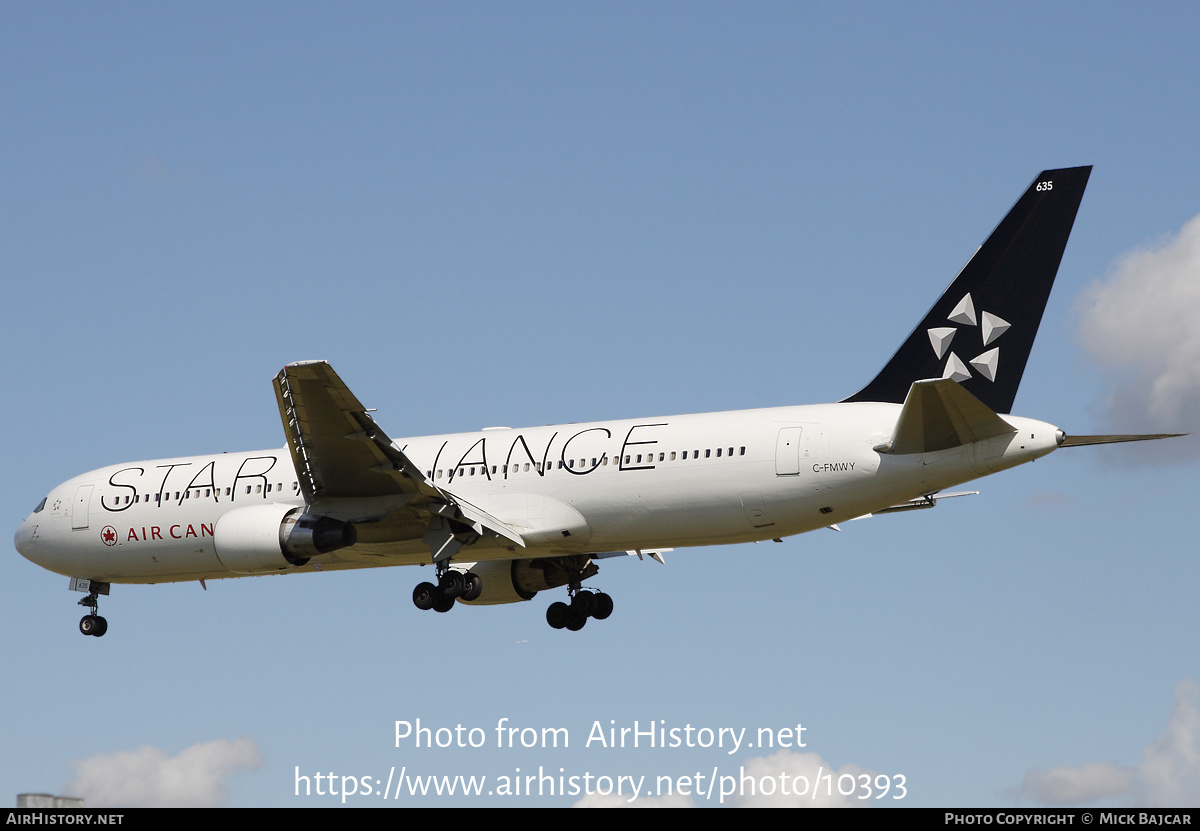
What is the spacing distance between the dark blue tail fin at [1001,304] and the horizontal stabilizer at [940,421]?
7.17ft

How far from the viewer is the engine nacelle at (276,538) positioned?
29125 millimetres

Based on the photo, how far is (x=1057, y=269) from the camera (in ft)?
90.4

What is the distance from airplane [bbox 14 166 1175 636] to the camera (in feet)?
86.2

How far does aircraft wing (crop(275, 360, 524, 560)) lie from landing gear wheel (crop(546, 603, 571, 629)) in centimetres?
475

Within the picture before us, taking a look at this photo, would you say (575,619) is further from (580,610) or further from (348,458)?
(348,458)

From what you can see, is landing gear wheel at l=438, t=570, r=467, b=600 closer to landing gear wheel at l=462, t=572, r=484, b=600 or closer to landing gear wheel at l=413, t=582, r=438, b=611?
landing gear wheel at l=413, t=582, r=438, b=611

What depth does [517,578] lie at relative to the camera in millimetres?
33844

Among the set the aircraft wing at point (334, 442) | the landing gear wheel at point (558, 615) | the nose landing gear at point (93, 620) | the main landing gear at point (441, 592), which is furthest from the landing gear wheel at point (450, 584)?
the nose landing gear at point (93, 620)

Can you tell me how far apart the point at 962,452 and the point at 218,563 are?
1585cm

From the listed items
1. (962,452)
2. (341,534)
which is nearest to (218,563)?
(341,534)

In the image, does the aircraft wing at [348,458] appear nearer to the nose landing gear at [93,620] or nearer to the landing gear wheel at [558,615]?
the landing gear wheel at [558,615]

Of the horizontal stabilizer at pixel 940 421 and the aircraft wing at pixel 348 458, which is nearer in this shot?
the horizontal stabilizer at pixel 940 421
